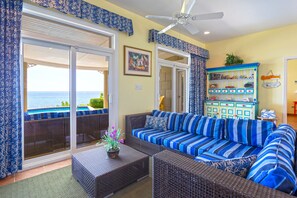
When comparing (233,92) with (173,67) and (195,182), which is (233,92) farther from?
(195,182)

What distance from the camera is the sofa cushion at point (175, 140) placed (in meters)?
2.47

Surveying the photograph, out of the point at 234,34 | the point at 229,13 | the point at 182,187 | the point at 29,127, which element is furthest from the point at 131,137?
the point at 234,34

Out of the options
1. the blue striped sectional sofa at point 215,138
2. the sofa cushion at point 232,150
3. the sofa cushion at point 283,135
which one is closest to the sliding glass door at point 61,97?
the blue striped sectional sofa at point 215,138

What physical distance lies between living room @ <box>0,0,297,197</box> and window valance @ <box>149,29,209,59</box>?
3 cm

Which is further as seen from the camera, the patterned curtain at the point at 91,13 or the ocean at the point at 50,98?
the ocean at the point at 50,98

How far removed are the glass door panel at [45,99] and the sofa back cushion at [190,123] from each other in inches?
86.2

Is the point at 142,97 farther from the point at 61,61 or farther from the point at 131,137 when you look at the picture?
the point at 61,61

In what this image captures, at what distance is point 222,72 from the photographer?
16.9 ft

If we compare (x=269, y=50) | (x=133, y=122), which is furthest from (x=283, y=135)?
(x=269, y=50)

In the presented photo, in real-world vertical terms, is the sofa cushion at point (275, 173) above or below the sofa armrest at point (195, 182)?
above

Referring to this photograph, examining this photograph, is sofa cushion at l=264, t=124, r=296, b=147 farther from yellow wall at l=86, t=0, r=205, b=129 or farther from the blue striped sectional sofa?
yellow wall at l=86, t=0, r=205, b=129

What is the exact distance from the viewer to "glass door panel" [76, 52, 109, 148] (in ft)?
10.0

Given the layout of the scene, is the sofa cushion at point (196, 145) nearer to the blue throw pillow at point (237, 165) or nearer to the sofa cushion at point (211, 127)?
the sofa cushion at point (211, 127)

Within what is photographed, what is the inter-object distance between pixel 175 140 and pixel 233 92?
3.33 meters
